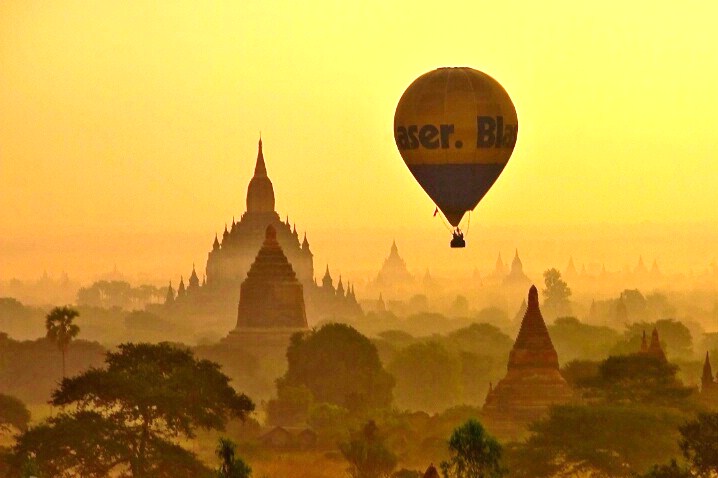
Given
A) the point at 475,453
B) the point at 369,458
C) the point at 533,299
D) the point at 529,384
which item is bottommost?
the point at 475,453

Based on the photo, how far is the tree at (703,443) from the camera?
8406 cm

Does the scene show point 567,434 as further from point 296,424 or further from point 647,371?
point 296,424

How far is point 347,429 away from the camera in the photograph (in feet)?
428

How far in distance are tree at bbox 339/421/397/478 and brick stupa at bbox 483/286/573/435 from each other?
1376 centimetres

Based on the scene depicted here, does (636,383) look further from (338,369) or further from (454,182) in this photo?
(338,369)

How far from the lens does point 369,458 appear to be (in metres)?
112

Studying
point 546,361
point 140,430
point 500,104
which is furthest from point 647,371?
point 140,430

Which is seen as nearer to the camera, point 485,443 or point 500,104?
point 485,443

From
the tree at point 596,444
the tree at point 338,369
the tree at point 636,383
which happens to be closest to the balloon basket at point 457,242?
the tree at point 596,444

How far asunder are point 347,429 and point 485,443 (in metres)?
55.0

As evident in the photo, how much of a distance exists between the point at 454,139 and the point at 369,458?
44.3ft

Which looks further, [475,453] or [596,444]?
[596,444]

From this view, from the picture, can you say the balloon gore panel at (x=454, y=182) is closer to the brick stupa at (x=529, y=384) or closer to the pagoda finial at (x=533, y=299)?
the brick stupa at (x=529, y=384)

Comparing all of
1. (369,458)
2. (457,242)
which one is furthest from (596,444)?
(457,242)
